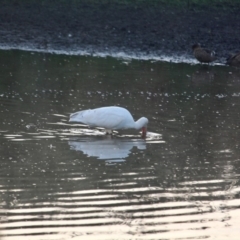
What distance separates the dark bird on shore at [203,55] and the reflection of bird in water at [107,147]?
30.2ft

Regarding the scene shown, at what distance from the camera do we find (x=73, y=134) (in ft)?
36.5

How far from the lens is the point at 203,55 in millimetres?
20219

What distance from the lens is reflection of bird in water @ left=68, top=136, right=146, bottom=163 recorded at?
9.86 m

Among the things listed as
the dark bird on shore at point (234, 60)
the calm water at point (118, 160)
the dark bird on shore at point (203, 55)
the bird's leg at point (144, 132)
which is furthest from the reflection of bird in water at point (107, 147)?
the dark bird on shore at point (203, 55)

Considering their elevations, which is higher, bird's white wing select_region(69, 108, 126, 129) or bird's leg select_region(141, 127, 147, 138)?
bird's white wing select_region(69, 108, 126, 129)

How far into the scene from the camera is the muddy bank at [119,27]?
69.5 feet

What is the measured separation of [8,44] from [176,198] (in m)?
13.2

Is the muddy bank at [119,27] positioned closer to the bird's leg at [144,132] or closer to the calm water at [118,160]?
the calm water at [118,160]

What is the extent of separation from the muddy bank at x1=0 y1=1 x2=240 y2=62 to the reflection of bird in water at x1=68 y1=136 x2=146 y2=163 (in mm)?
9770

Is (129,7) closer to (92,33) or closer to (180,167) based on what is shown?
(92,33)

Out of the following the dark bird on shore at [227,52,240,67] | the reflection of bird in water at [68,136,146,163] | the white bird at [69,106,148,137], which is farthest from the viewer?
the dark bird on shore at [227,52,240,67]

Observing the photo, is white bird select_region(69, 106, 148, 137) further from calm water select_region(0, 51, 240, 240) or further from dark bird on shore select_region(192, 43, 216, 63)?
dark bird on shore select_region(192, 43, 216, 63)

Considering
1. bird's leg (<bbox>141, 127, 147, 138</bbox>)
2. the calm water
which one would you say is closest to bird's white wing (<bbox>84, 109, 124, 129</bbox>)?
the calm water

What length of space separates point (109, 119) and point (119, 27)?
1157 cm
